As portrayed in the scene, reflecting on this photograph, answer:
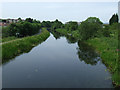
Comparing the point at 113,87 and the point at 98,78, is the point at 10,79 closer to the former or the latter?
the point at 98,78

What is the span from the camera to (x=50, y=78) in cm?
1211

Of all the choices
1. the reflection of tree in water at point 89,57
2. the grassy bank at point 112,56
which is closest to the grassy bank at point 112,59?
the grassy bank at point 112,56

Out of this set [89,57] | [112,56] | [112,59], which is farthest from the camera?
[89,57]

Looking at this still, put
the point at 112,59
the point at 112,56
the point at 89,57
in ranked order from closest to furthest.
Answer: the point at 112,59, the point at 112,56, the point at 89,57

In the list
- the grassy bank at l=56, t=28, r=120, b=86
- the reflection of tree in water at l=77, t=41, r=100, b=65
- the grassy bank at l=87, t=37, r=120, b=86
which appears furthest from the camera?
the reflection of tree in water at l=77, t=41, r=100, b=65

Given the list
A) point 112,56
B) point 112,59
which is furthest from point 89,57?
point 112,59

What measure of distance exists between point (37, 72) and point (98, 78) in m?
7.08

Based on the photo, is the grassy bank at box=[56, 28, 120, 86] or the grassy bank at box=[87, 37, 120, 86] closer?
the grassy bank at box=[87, 37, 120, 86]

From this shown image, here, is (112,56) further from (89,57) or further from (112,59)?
(89,57)

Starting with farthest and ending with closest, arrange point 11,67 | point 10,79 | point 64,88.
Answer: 1. point 11,67
2. point 10,79
3. point 64,88

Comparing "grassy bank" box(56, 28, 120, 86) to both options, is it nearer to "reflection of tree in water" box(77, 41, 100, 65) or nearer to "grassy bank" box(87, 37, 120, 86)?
"grassy bank" box(87, 37, 120, 86)

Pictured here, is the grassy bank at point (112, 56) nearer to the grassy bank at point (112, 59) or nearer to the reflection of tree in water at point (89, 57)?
the grassy bank at point (112, 59)

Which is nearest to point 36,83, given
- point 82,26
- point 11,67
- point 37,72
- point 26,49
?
point 37,72

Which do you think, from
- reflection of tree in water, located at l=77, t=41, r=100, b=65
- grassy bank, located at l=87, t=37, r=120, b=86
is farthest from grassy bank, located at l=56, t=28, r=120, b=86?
reflection of tree in water, located at l=77, t=41, r=100, b=65
